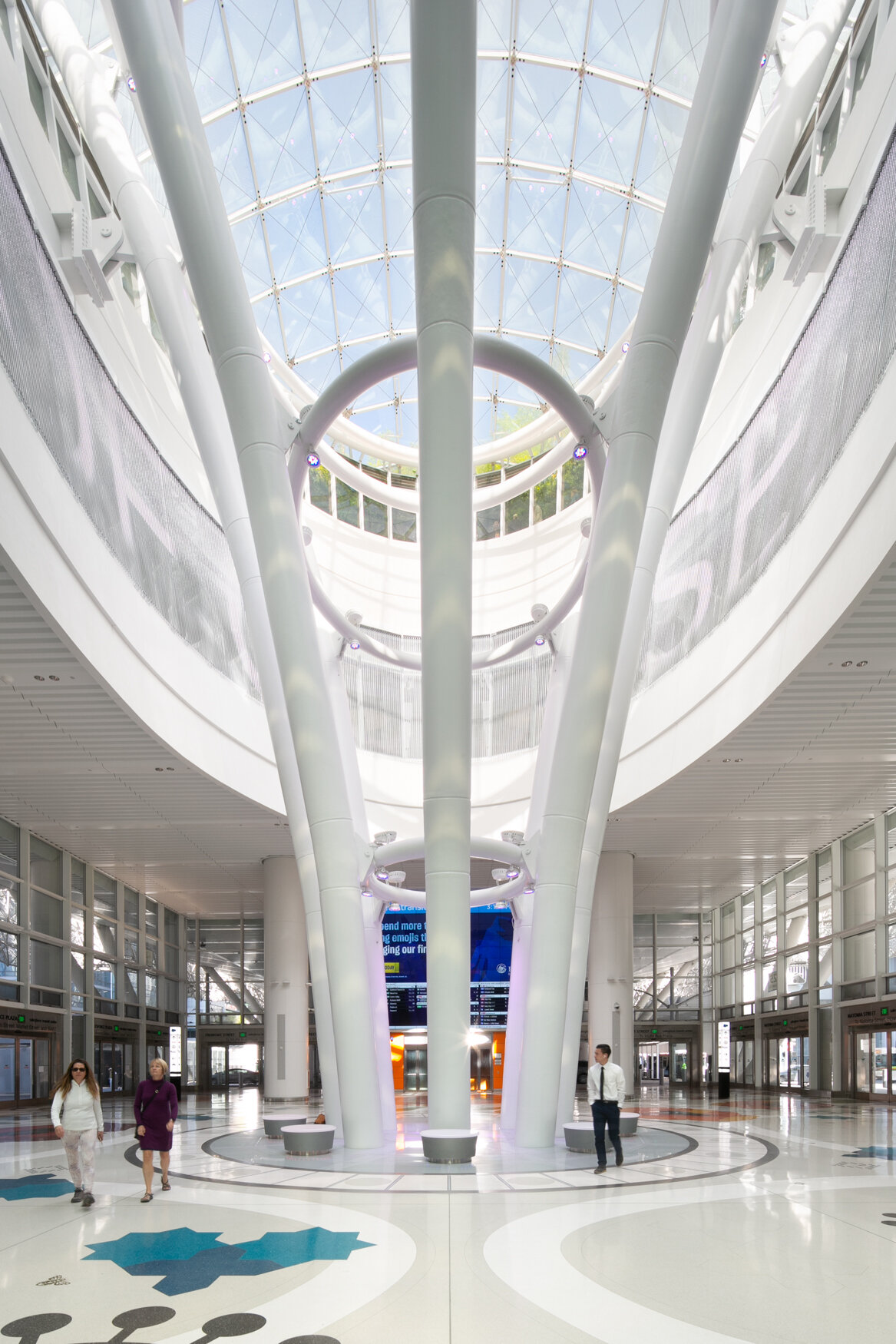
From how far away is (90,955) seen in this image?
113ft

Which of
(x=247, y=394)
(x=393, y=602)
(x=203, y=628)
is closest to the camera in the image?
(x=247, y=394)

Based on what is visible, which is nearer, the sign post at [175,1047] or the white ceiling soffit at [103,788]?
the white ceiling soffit at [103,788]

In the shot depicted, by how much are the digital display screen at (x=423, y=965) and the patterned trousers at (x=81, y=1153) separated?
21.3 m

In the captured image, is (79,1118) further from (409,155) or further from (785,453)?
(409,155)

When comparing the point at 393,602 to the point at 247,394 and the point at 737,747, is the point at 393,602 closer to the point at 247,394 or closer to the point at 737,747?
the point at 737,747

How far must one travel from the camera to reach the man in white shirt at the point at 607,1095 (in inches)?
505

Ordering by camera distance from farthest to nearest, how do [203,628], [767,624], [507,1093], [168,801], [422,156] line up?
[168,801] < [203,628] < [507,1093] < [767,624] < [422,156]

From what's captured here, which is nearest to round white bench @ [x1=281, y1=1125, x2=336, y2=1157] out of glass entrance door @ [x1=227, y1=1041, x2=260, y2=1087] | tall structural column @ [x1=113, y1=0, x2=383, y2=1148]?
tall structural column @ [x1=113, y1=0, x2=383, y2=1148]

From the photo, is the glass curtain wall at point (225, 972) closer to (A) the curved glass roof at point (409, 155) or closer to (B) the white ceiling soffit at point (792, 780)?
(B) the white ceiling soffit at point (792, 780)

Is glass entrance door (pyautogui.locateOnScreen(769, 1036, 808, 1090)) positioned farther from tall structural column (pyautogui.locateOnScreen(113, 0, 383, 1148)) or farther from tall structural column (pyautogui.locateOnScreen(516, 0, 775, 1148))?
tall structural column (pyautogui.locateOnScreen(113, 0, 383, 1148))

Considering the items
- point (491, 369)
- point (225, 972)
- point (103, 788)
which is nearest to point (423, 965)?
point (103, 788)

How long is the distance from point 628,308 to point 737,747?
17.9m

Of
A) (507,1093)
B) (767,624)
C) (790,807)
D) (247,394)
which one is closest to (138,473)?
(247,394)

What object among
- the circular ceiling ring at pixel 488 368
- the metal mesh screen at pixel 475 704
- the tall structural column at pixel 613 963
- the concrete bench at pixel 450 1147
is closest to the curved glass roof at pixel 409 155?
the metal mesh screen at pixel 475 704
